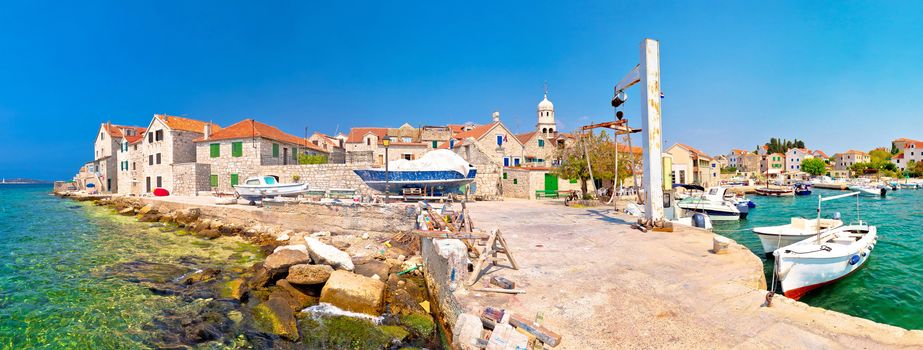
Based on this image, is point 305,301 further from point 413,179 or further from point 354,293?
point 413,179

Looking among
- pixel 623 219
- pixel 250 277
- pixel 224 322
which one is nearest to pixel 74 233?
pixel 250 277

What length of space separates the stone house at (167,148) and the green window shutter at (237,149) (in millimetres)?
4471

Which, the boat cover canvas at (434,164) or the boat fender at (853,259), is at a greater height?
the boat cover canvas at (434,164)

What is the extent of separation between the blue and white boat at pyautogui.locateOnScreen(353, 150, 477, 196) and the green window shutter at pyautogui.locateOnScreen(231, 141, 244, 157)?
1653cm

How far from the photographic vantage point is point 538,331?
422 centimetres

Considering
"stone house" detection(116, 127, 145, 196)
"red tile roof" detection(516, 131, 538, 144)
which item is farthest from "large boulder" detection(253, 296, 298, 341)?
"stone house" detection(116, 127, 145, 196)

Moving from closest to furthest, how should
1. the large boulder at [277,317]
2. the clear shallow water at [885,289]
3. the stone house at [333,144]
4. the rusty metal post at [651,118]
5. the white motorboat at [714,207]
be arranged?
1. the large boulder at [277,317]
2. the clear shallow water at [885,289]
3. the rusty metal post at [651,118]
4. the white motorboat at [714,207]
5. the stone house at [333,144]

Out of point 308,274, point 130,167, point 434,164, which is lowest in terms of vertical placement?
point 308,274

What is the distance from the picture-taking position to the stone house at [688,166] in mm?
49281

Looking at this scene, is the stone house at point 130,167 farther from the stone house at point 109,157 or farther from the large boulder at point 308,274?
the large boulder at point 308,274

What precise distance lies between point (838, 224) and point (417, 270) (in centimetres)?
1281

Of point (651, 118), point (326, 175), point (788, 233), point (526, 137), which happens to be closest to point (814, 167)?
point (526, 137)

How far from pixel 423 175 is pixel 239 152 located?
19774mm

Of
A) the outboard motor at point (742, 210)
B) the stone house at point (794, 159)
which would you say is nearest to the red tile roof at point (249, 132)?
the outboard motor at point (742, 210)
